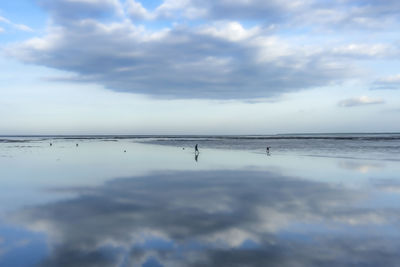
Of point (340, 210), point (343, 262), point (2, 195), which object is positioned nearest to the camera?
point (343, 262)

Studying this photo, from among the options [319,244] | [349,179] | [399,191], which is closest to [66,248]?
[319,244]

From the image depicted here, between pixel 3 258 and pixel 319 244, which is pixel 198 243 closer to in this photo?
pixel 319 244

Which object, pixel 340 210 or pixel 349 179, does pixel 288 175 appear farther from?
pixel 340 210

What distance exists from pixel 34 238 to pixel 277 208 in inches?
374

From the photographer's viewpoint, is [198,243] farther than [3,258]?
Yes

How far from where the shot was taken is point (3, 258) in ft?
28.4

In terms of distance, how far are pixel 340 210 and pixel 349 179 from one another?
29.1 ft

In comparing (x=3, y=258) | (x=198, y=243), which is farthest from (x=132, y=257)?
(x=3, y=258)

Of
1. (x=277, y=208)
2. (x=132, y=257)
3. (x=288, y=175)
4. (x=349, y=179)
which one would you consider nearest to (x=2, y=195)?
(x=132, y=257)

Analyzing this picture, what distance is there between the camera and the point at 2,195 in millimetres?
17031

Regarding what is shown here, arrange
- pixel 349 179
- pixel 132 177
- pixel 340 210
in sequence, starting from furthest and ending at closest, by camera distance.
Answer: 1. pixel 132 177
2. pixel 349 179
3. pixel 340 210

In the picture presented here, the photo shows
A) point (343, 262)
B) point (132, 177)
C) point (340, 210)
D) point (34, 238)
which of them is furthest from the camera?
point (132, 177)

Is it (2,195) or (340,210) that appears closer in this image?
(340,210)

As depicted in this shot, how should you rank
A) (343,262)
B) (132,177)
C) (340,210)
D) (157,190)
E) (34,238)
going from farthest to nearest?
1. (132,177)
2. (157,190)
3. (340,210)
4. (34,238)
5. (343,262)
